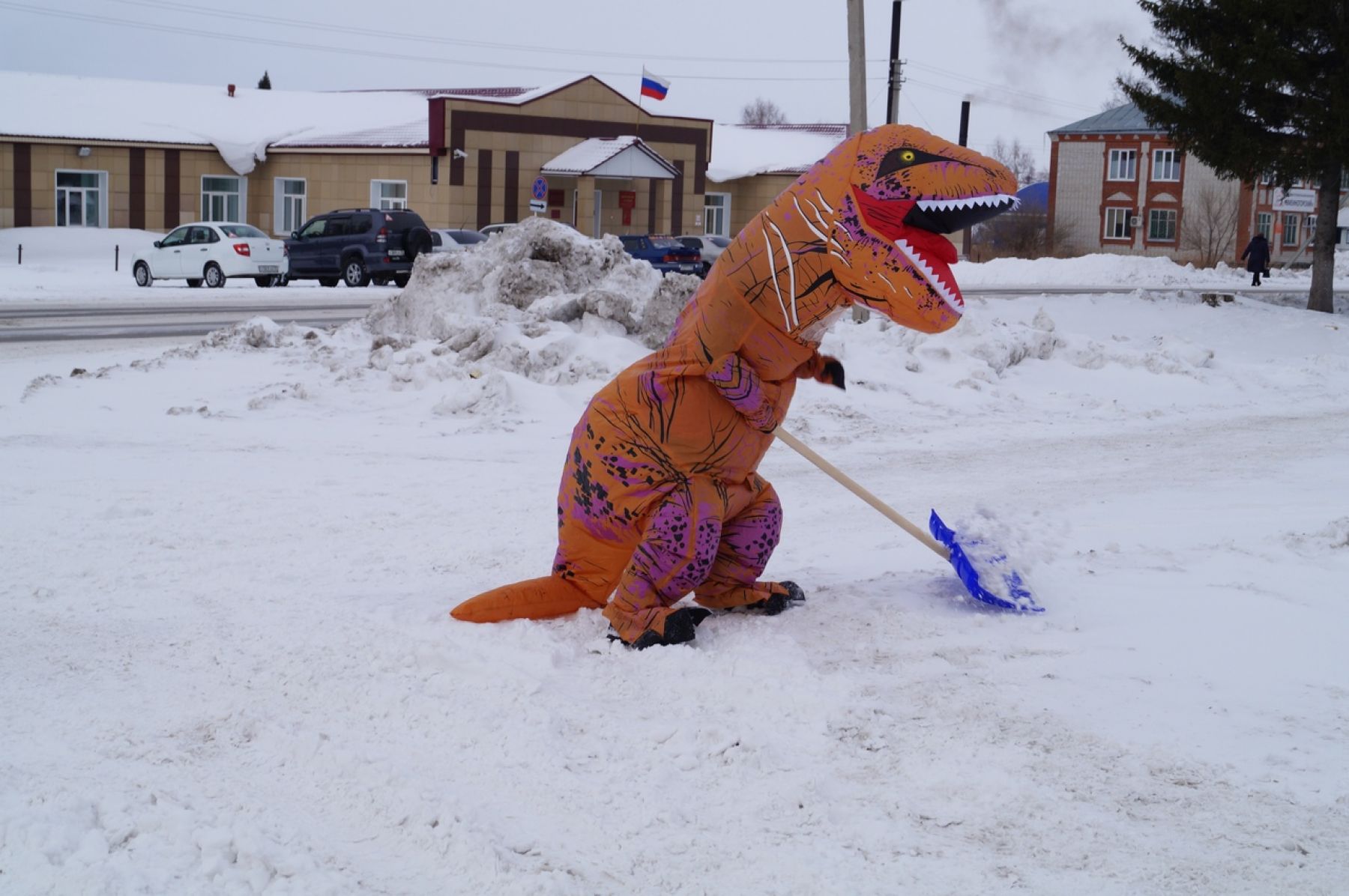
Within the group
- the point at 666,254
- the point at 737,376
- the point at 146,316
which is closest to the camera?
the point at 737,376

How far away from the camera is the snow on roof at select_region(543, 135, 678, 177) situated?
40.1 metres

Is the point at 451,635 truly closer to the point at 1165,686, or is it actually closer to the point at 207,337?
the point at 1165,686

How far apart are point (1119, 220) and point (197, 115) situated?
38.6 m

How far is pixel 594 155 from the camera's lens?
4056 cm

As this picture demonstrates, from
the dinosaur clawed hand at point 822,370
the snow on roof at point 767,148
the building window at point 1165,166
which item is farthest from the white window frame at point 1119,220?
the dinosaur clawed hand at point 822,370

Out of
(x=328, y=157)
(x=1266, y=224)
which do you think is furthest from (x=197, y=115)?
(x=1266, y=224)

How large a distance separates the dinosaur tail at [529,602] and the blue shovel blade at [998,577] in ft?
4.82

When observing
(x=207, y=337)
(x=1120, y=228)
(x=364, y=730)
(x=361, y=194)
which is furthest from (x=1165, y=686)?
(x=1120, y=228)

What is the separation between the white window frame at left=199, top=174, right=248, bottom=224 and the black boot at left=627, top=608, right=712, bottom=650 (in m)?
38.9

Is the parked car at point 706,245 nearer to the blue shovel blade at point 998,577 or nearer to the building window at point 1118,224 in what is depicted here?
the blue shovel blade at point 998,577

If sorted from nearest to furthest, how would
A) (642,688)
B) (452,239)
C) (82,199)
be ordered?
(642,688)
(452,239)
(82,199)

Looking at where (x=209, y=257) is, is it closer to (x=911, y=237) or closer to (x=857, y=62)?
(x=857, y=62)

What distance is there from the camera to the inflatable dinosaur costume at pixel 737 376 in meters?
4.32

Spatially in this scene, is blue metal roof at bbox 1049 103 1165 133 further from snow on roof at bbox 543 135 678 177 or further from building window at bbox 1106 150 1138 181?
snow on roof at bbox 543 135 678 177
